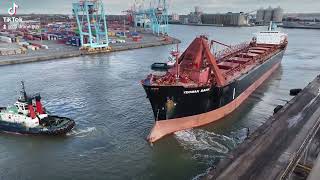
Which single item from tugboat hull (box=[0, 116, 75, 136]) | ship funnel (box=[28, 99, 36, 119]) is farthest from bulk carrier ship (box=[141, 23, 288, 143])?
ship funnel (box=[28, 99, 36, 119])

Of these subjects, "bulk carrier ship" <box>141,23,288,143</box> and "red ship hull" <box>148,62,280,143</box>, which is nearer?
"bulk carrier ship" <box>141,23,288,143</box>

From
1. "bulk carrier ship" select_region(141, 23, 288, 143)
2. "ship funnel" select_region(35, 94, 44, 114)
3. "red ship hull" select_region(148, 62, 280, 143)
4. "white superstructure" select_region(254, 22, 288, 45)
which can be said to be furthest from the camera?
"white superstructure" select_region(254, 22, 288, 45)

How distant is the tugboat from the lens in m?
24.7

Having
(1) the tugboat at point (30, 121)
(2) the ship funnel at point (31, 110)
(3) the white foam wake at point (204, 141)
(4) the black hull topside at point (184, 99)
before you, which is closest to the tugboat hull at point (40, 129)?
(1) the tugboat at point (30, 121)

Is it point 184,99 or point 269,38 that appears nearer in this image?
point 184,99

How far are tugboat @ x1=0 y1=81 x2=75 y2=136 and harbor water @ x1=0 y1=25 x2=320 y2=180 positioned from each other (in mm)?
623

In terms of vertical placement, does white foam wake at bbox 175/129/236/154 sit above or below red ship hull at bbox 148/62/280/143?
below

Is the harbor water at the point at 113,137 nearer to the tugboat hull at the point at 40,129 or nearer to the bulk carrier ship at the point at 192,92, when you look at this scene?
the tugboat hull at the point at 40,129

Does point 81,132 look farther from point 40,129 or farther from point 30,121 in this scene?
point 30,121

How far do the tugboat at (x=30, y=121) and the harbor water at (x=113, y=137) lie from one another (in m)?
0.62

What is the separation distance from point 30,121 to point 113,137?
7.12 meters

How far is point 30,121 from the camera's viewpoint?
24.9 meters

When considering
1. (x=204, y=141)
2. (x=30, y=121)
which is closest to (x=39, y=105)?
(x=30, y=121)

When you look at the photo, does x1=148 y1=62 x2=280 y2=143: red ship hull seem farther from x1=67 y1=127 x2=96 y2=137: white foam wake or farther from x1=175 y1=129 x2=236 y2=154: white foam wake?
x1=67 y1=127 x2=96 y2=137: white foam wake
